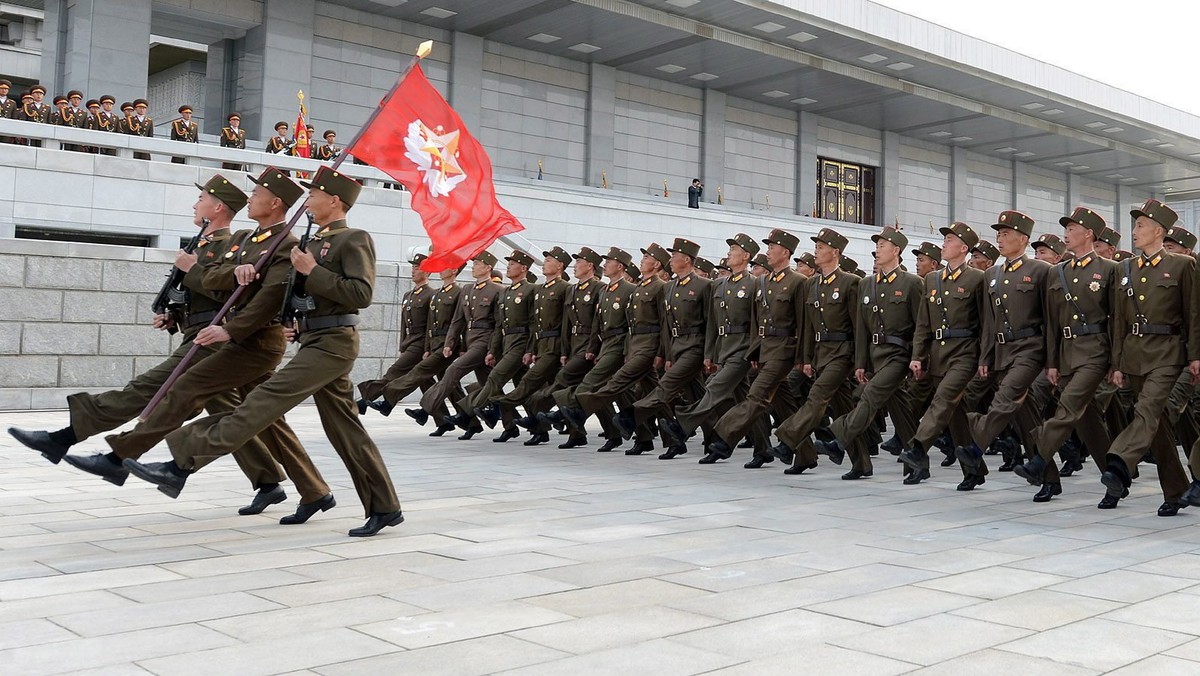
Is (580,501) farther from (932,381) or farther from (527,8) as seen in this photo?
(527,8)

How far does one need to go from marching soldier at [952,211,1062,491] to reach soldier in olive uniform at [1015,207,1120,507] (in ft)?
0.36

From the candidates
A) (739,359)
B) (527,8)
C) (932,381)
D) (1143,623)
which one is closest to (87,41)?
(527,8)

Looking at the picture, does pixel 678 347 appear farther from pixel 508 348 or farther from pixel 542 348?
pixel 508 348

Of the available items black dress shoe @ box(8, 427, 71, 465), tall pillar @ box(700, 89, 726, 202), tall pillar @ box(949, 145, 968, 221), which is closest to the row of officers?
black dress shoe @ box(8, 427, 71, 465)

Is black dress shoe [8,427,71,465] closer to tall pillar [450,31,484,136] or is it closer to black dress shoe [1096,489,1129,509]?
black dress shoe [1096,489,1129,509]

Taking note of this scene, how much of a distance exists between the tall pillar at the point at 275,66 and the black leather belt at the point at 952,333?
20644mm

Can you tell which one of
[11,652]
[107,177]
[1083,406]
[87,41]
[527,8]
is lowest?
[11,652]

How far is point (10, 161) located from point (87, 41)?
1052cm

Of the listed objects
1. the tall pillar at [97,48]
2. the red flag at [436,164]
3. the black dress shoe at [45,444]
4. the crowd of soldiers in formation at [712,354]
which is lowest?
the black dress shoe at [45,444]

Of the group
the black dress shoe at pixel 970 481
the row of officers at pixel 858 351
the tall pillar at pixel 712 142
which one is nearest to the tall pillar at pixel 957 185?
the tall pillar at pixel 712 142

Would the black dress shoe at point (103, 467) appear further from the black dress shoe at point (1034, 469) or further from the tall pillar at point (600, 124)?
the tall pillar at point (600, 124)

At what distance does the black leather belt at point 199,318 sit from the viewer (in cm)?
627

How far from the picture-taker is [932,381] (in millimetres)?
8414

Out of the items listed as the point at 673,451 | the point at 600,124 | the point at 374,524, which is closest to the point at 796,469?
the point at 673,451
